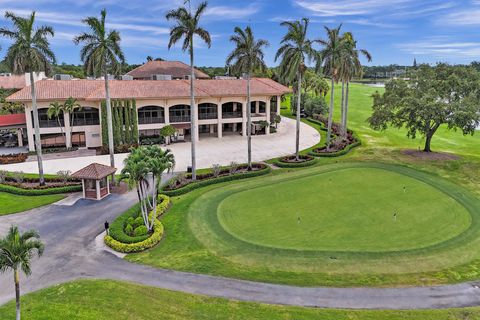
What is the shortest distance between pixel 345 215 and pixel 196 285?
1346cm

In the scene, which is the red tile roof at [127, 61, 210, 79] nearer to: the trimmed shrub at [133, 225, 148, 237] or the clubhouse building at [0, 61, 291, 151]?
the clubhouse building at [0, 61, 291, 151]

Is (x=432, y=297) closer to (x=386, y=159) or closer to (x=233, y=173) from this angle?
(x=233, y=173)

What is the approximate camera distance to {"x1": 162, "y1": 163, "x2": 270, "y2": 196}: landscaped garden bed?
35344 mm

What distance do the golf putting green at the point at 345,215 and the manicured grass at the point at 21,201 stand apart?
1559 cm

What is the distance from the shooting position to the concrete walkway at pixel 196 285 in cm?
1852

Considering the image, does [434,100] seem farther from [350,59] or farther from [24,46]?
[24,46]

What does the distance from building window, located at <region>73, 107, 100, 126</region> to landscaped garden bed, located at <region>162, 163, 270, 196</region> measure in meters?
22.8

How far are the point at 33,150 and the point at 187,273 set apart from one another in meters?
39.0

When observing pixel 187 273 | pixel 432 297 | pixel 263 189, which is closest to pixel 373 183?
pixel 263 189

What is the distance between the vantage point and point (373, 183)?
36.0m

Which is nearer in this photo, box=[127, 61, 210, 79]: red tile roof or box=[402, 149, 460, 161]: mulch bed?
box=[402, 149, 460, 161]: mulch bed

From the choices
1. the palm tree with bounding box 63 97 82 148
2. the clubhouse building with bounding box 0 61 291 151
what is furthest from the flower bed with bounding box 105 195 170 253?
the clubhouse building with bounding box 0 61 291 151

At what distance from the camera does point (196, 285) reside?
20.1 metres

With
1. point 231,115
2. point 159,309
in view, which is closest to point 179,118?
point 231,115
